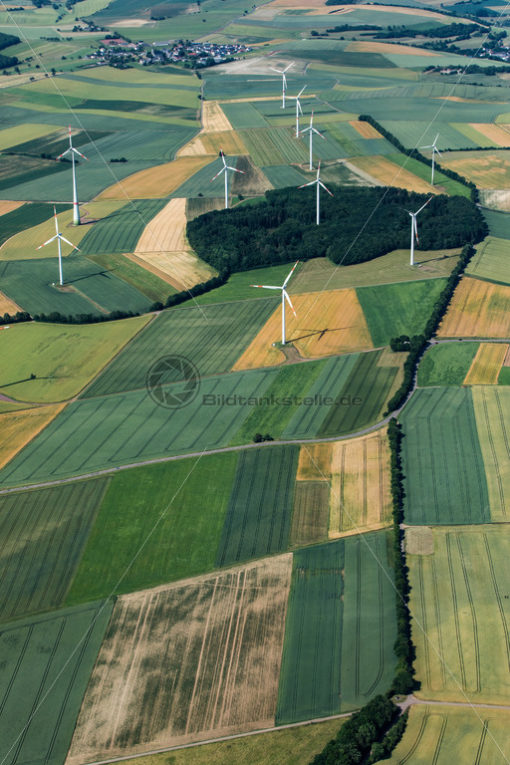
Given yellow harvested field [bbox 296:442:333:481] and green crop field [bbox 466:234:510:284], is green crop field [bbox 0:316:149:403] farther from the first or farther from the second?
green crop field [bbox 466:234:510:284]

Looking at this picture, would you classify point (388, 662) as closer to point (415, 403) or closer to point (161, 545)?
point (161, 545)

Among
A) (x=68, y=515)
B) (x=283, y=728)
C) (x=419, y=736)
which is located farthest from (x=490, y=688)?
(x=68, y=515)

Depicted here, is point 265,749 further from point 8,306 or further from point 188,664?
point 8,306

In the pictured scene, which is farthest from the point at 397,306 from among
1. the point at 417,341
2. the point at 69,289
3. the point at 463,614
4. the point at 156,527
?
the point at 463,614

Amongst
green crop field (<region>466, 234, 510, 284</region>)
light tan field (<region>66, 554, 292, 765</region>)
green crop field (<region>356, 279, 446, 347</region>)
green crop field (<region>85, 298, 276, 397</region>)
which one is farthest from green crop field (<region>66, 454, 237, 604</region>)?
green crop field (<region>466, 234, 510, 284</region>)

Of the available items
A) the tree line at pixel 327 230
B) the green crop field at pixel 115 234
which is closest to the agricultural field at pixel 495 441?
the tree line at pixel 327 230

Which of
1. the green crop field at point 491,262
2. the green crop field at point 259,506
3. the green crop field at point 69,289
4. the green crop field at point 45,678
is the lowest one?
the green crop field at point 491,262

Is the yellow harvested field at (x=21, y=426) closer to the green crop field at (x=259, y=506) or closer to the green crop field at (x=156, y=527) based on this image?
the green crop field at (x=156, y=527)

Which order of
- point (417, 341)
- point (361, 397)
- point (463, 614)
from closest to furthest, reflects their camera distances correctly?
point (463, 614), point (361, 397), point (417, 341)
